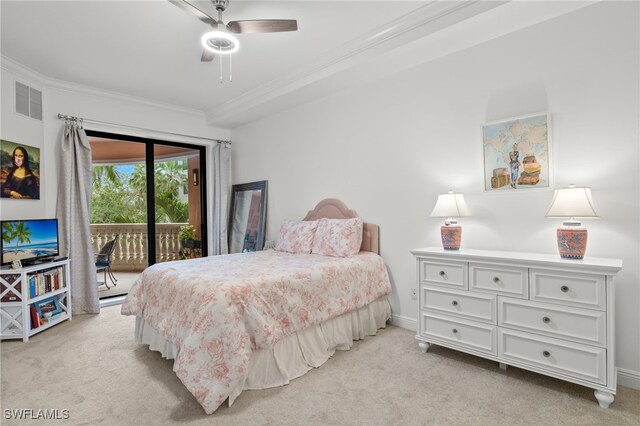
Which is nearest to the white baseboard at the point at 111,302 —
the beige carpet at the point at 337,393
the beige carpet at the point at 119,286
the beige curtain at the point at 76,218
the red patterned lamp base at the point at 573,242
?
the beige carpet at the point at 119,286

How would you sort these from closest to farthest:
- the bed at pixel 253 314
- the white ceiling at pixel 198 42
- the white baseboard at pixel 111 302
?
the bed at pixel 253 314 < the white ceiling at pixel 198 42 < the white baseboard at pixel 111 302

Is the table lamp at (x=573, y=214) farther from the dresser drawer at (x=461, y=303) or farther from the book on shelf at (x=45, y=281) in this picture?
the book on shelf at (x=45, y=281)

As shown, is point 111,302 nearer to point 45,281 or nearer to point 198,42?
point 45,281

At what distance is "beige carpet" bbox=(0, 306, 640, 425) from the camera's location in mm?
1853

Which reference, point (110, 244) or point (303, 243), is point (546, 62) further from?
point (110, 244)

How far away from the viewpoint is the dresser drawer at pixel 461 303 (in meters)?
2.35

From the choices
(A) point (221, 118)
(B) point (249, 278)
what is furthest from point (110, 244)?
(B) point (249, 278)

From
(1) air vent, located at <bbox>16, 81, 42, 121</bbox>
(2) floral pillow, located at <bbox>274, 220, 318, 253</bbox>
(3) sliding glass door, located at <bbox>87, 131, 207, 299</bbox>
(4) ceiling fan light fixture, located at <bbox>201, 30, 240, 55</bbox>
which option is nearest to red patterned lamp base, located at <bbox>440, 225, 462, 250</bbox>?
(2) floral pillow, located at <bbox>274, 220, 318, 253</bbox>

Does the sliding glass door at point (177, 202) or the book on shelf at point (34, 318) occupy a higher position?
the sliding glass door at point (177, 202)

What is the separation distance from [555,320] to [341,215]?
2212 millimetres

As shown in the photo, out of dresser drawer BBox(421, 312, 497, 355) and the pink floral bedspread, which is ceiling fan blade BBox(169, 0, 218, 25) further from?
dresser drawer BBox(421, 312, 497, 355)

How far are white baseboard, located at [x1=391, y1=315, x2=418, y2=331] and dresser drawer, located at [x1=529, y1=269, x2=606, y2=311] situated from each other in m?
1.27

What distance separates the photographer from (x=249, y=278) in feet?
7.66

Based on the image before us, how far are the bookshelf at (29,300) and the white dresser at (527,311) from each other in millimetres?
3555
